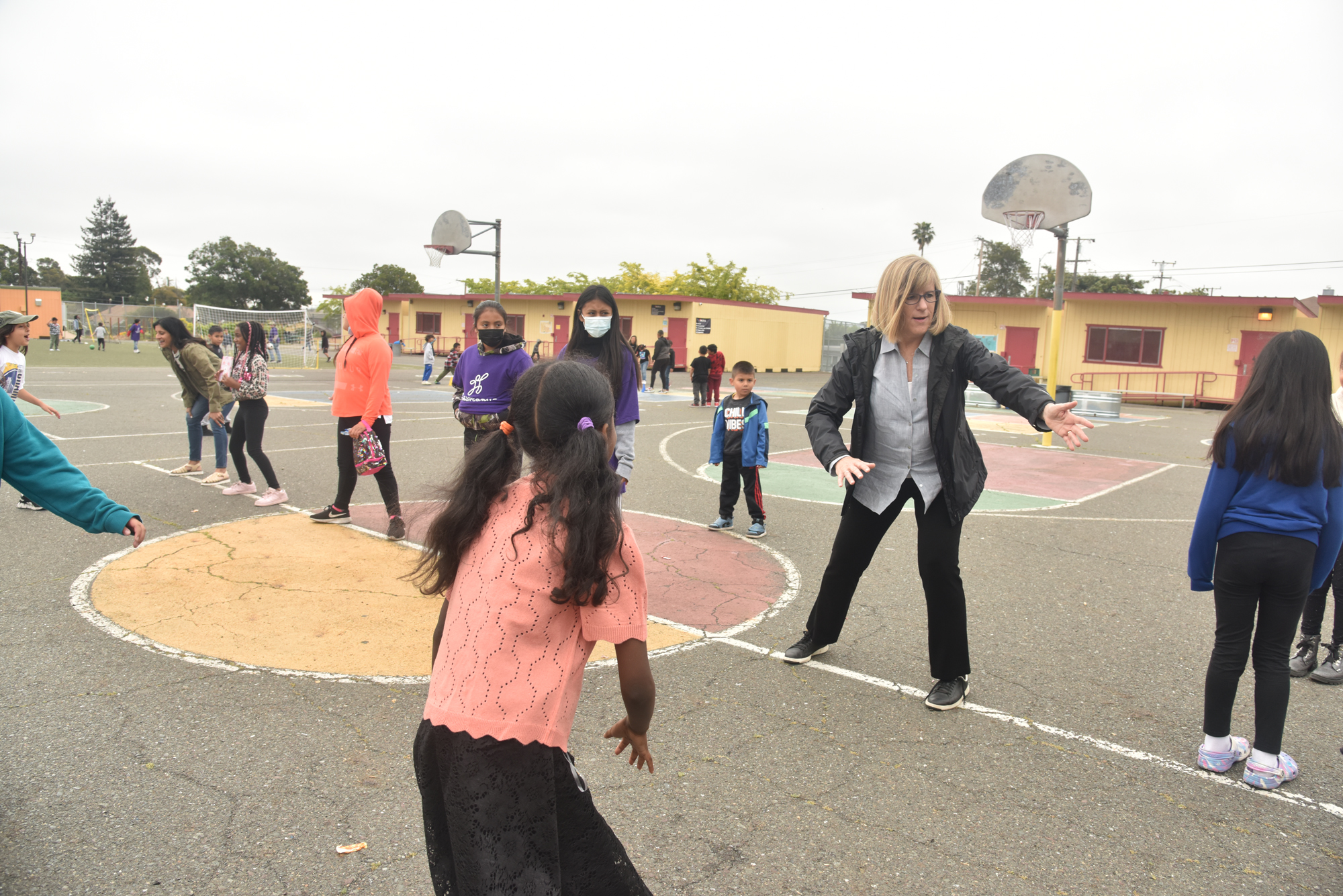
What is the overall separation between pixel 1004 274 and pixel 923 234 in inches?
452

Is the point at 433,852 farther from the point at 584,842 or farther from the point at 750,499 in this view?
the point at 750,499

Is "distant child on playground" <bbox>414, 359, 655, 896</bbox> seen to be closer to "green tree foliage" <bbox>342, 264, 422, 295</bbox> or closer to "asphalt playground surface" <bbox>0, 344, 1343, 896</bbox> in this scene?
"asphalt playground surface" <bbox>0, 344, 1343, 896</bbox>

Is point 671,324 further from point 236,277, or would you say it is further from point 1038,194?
point 236,277

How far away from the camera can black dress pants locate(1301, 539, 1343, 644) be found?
450 cm

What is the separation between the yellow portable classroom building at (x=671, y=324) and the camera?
4203cm

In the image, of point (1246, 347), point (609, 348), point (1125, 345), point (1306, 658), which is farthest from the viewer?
point (1125, 345)

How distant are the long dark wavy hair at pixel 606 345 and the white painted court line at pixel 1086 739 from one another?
166cm

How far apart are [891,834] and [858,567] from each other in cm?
151

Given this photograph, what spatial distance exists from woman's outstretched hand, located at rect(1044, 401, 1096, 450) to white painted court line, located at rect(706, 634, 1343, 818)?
1.31m

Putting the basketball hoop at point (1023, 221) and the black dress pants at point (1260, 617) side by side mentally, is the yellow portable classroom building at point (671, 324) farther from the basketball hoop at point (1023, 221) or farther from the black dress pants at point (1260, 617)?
the black dress pants at point (1260, 617)

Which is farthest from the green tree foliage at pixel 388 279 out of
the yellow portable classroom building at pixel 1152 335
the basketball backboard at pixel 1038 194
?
the basketball backboard at pixel 1038 194

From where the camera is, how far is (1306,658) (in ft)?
15.0

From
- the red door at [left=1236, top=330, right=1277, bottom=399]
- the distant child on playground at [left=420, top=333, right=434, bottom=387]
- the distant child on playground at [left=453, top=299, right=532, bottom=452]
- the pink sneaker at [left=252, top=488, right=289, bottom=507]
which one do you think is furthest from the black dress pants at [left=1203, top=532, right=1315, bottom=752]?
the red door at [left=1236, top=330, right=1277, bottom=399]

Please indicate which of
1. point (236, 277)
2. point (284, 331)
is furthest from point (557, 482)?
point (236, 277)
